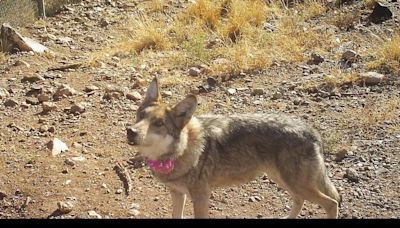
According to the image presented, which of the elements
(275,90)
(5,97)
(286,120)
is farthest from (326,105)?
(5,97)

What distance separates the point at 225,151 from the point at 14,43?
5.98m

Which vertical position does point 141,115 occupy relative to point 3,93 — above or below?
above

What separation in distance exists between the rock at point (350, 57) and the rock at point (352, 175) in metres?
3.14

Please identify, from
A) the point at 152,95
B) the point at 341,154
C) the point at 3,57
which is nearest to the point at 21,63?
the point at 3,57

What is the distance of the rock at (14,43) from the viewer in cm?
991

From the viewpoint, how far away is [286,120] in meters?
5.10

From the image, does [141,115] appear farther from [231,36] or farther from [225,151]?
[231,36]

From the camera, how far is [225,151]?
5.11 metres

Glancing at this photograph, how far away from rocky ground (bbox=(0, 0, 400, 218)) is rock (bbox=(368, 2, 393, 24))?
5.2 inches

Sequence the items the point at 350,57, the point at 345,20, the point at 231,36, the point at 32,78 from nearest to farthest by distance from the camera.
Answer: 1. the point at 32,78
2. the point at 350,57
3. the point at 231,36
4. the point at 345,20

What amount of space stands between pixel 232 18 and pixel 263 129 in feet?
18.8

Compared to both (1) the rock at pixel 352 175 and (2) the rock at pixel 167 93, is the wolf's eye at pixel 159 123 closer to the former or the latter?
(1) the rock at pixel 352 175

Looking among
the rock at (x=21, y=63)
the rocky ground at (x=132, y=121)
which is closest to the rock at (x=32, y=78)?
the rocky ground at (x=132, y=121)

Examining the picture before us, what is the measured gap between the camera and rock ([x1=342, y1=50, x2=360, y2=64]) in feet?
29.3
